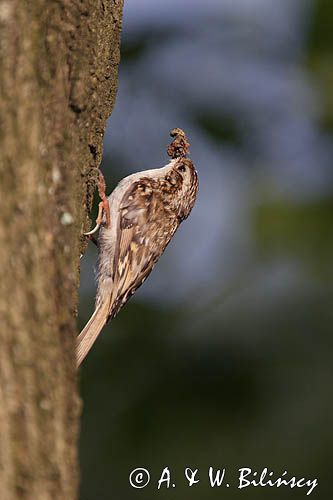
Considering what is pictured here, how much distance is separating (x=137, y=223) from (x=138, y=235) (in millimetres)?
58

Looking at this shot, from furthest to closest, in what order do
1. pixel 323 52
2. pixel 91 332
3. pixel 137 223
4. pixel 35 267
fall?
pixel 323 52, pixel 137 223, pixel 91 332, pixel 35 267

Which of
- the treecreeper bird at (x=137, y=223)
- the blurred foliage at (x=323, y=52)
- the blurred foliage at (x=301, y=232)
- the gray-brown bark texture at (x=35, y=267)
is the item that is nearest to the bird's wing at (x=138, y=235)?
the treecreeper bird at (x=137, y=223)

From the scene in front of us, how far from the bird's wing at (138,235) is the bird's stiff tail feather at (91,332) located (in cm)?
6

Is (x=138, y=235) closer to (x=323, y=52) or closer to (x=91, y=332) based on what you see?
(x=91, y=332)

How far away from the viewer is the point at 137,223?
3.79 metres

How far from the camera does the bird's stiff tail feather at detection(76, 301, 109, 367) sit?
3150 mm

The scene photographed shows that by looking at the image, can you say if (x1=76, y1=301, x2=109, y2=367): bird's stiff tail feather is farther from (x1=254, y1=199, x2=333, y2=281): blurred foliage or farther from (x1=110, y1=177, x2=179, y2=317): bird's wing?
(x1=254, y1=199, x2=333, y2=281): blurred foliage

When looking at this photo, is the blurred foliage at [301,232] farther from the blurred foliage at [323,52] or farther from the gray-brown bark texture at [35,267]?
the gray-brown bark texture at [35,267]

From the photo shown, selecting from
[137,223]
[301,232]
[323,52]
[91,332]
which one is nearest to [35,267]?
[91,332]

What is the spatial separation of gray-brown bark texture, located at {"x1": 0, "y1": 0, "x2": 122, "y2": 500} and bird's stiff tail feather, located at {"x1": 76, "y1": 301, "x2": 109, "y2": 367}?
1.45 metres

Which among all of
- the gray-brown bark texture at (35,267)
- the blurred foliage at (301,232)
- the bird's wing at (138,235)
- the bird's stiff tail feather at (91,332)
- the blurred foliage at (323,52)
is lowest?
the gray-brown bark texture at (35,267)

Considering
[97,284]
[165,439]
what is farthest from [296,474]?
[97,284]

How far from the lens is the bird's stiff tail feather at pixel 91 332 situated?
3.15 meters

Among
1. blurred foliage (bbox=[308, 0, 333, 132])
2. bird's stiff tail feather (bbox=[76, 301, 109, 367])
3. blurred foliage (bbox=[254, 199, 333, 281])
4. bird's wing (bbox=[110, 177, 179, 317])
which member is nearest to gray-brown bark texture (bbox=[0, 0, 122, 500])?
bird's stiff tail feather (bbox=[76, 301, 109, 367])
